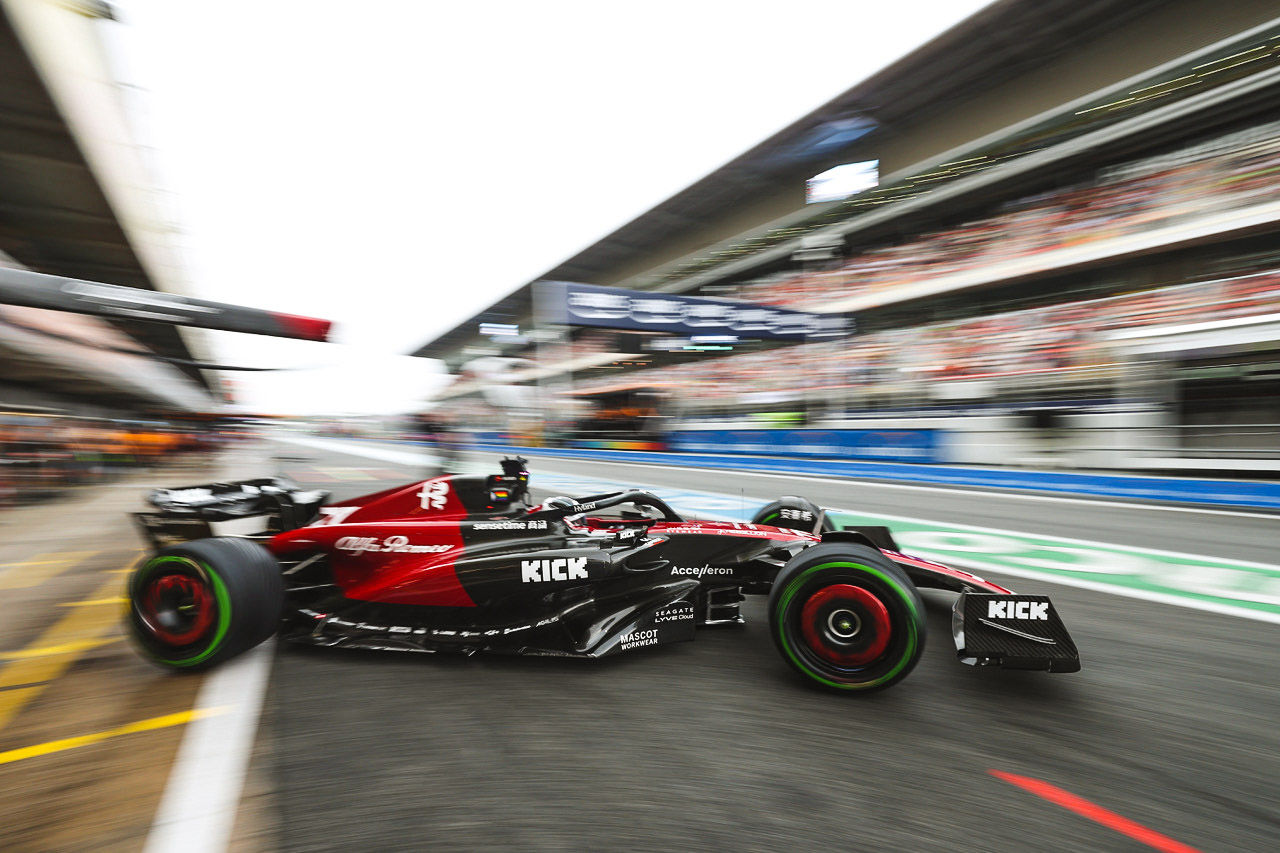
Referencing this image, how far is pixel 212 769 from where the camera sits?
6.08ft

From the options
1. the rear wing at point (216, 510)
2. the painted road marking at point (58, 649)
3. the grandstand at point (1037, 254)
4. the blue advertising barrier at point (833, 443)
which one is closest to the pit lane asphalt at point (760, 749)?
the rear wing at point (216, 510)

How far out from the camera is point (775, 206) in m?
25.2

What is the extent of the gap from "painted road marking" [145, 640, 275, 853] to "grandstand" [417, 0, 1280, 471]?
11372 mm

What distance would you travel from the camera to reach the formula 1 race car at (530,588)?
7.20ft

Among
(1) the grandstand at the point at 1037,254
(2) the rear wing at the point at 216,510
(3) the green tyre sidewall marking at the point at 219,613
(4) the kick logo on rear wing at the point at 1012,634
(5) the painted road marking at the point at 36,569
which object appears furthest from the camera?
(1) the grandstand at the point at 1037,254

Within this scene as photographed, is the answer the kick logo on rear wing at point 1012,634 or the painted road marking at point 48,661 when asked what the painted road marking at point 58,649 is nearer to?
the painted road marking at point 48,661

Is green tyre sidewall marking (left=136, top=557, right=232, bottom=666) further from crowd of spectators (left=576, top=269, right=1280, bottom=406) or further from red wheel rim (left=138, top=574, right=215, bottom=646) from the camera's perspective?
crowd of spectators (left=576, top=269, right=1280, bottom=406)

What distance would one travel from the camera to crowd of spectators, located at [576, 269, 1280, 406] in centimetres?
1079

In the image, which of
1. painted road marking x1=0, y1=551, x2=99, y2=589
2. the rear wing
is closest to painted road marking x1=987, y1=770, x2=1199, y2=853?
the rear wing

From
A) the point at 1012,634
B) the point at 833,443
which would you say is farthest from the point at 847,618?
the point at 833,443

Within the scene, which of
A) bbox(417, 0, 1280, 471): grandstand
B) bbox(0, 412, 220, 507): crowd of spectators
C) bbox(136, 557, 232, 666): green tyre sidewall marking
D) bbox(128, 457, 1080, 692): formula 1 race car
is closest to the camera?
bbox(128, 457, 1080, 692): formula 1 race car

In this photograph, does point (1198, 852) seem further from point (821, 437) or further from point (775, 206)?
point (775, 206)

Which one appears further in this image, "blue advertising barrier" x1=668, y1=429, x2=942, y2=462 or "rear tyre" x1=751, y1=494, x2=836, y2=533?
"blue advertising barrier" x1=668, y1=429, x2=942, y2=462

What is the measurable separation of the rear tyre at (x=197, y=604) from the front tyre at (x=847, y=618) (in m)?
2.14
